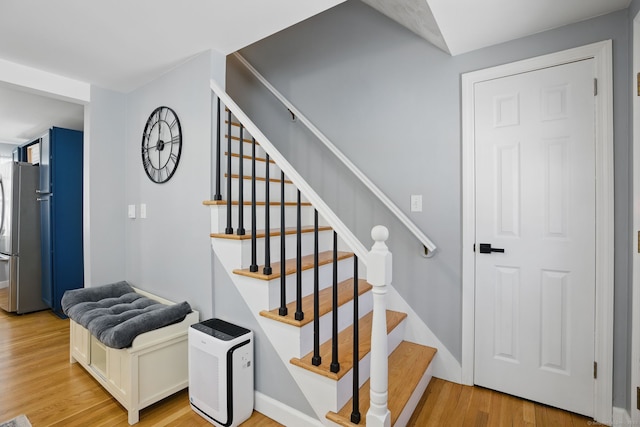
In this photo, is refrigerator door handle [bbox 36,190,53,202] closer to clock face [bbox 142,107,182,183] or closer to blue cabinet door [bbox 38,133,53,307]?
blue cabinet door [bbox 38,133,53,307]

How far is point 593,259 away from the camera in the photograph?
1667 millimetres

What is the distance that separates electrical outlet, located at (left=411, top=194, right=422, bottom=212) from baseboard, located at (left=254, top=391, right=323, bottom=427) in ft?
4.79

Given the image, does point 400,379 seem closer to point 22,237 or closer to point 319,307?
point 319,307

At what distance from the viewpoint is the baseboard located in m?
1.59

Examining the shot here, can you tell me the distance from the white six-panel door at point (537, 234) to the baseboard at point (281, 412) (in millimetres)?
1170

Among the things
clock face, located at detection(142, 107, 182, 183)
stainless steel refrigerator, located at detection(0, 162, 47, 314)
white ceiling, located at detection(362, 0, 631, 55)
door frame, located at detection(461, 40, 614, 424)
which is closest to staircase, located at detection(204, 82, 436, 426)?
clock face, located at detection(142, 107, 182, 183)

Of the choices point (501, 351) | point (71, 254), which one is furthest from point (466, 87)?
point (71, 254)

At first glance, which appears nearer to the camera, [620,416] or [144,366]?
[620,416]

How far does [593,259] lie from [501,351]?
76 cm

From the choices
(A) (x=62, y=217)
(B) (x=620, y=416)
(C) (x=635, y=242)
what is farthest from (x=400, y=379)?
(A) (x=62, y=217)

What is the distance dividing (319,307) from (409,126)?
1.44 m

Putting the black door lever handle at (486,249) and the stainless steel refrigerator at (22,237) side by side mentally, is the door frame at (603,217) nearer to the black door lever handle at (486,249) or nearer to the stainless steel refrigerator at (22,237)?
the black door lever handle at (486,249)

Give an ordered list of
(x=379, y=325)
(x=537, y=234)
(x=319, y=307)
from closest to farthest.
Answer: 1. (x=379, y=325)
2. (x=319, y=307)
3. (x=537, y=234)

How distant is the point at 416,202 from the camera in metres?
2.18
